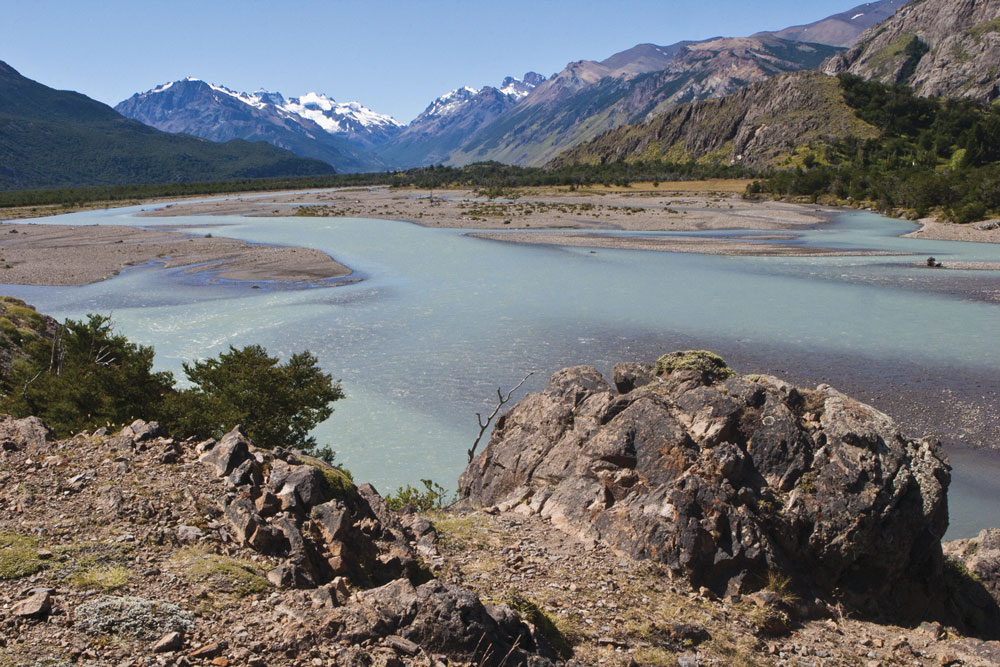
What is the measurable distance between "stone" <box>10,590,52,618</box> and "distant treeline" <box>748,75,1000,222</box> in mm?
103576

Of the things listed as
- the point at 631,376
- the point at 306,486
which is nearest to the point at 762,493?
the point at 631,376

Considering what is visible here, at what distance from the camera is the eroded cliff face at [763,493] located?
11.9m

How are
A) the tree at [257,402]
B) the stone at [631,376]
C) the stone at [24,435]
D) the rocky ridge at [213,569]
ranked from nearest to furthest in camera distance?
1. the rocky ridge at [213,569]
2. the stone at [24,435]
3. the stone at [631,376]
4. the tree at [257,402]

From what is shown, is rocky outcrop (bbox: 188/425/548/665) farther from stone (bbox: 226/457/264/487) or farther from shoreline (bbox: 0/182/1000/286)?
shoreline (bbox: 0/182/1000/286)

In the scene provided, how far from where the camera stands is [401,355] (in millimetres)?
33062

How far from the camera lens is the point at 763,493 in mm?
12703

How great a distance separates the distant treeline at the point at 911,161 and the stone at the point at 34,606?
104 metres

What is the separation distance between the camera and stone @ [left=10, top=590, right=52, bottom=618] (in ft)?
23.5

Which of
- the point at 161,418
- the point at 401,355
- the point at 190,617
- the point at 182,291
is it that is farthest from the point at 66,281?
the point at 190,617

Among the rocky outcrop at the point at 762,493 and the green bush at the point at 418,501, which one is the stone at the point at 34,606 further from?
the green bush at the point at 418,501

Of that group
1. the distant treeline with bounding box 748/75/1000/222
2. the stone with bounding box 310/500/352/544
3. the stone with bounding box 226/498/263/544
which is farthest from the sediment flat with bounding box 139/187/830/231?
the stone with bounding box 226/498/263/544

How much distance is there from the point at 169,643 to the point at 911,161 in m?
171

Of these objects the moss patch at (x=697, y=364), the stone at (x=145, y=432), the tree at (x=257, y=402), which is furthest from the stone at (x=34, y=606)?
the moss patch at (x=697, y=364)

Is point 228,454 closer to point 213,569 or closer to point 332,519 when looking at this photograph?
point 332,519
